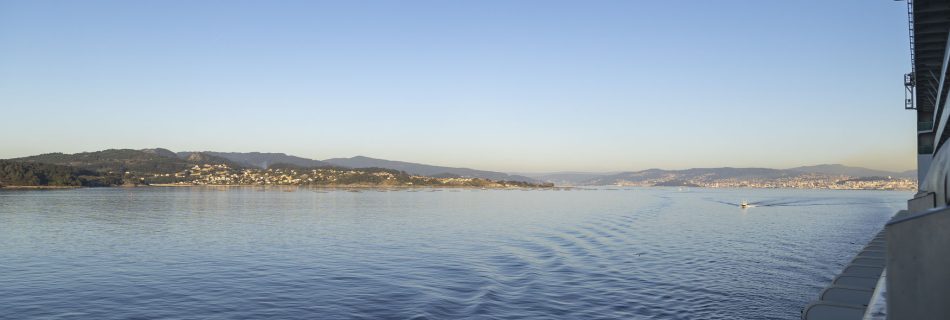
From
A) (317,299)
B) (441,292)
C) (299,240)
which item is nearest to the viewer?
(317,299)

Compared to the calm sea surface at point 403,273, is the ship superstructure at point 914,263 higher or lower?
higher

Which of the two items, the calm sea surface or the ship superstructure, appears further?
the calm sea surface

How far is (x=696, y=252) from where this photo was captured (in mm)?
38875

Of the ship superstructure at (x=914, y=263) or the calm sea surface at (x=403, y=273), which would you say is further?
the calm sea surface at (x=403, y=273)

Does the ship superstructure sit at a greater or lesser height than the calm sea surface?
greater

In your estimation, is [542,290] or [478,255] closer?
[542,290]

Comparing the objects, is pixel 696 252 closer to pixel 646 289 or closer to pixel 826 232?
pixel 646 289

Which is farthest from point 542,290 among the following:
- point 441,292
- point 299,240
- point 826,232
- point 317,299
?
point 826,232

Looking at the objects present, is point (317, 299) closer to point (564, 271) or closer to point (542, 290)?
point (542, 290)

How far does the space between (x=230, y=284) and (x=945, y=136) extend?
40640mm

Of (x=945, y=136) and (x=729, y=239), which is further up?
(x=945, y=136)

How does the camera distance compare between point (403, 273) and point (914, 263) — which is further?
point (403, 273)

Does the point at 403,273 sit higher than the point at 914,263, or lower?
lower

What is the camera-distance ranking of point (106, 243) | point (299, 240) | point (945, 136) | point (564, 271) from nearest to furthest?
point (564, 271)
point (945, 136)
point (106, 243)
point (299, 240)
